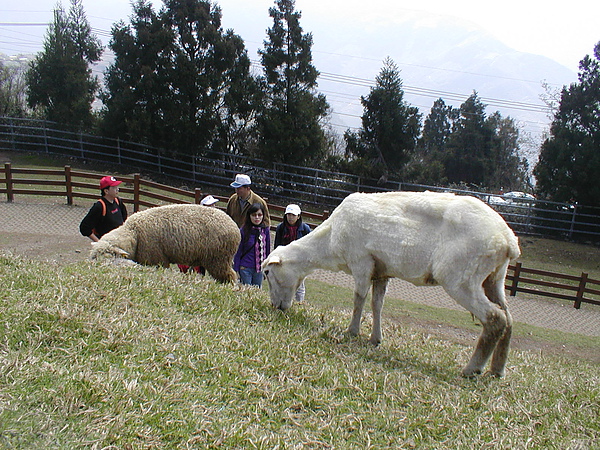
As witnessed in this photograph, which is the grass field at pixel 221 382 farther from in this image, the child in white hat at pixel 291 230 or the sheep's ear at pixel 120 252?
the child in white hat at pixel 291 230

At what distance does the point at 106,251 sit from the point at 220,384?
334cm

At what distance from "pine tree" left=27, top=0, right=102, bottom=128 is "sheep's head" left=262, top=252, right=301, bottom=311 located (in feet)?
72.3

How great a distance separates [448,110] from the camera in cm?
4609

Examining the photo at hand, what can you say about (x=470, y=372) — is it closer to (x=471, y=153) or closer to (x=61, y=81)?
(x=61, y=81)

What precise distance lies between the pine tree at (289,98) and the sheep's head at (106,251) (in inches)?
626

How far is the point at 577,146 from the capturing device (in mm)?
19641

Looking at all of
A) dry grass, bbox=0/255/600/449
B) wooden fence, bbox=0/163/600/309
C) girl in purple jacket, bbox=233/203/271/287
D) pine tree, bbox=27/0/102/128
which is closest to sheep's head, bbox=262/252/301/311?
dry grass, bbox=0/255/600/449

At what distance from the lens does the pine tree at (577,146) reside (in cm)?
1919

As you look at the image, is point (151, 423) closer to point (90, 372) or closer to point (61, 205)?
point (90, 372)

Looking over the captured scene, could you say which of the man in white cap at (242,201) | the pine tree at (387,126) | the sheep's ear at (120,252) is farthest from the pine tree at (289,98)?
the sheep's ear at (120,252)

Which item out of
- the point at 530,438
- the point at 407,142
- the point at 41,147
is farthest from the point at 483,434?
the point at 41,147

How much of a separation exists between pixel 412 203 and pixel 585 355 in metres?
5.21

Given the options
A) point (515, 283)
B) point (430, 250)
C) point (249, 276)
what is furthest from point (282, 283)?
point (515, 283)

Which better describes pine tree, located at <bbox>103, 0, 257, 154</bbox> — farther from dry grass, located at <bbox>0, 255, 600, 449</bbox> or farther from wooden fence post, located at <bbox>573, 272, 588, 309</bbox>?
dry grass, located at <bbox>0, 255, 600, 449</bbox>
